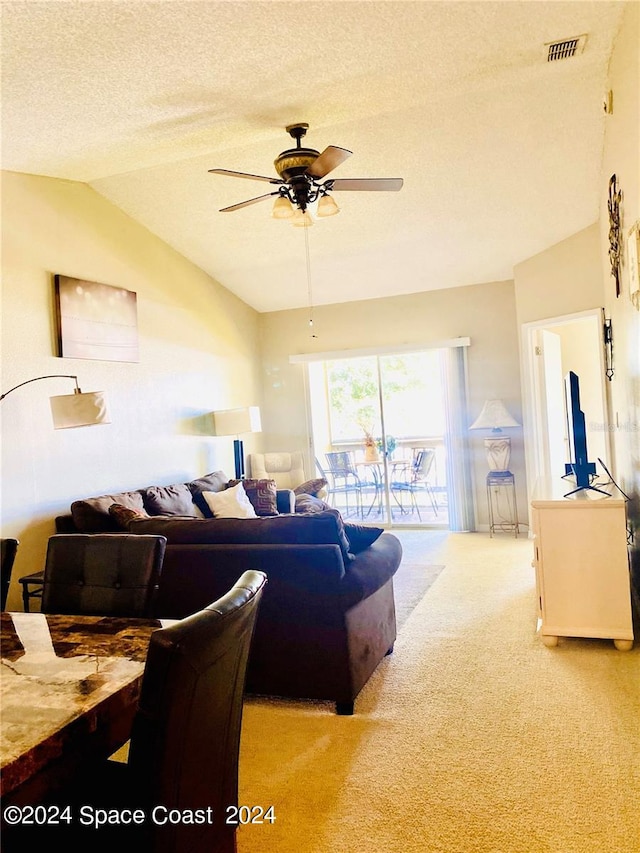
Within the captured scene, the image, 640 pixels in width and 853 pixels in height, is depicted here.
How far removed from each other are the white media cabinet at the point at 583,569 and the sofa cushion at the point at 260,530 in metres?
1.20

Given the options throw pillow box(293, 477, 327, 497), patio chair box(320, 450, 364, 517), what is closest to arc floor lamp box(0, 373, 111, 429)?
throw pillow box(293, 477, 327, 497)

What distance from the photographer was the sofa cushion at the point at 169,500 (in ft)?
14.8

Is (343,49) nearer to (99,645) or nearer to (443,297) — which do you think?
(99,645)

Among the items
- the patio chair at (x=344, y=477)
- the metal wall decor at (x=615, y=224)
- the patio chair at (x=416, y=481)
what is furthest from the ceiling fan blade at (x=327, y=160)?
the patio chair at (x=344, y=477)

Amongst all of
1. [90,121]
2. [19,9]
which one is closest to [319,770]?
[19,9]

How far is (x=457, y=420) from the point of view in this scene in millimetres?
6598

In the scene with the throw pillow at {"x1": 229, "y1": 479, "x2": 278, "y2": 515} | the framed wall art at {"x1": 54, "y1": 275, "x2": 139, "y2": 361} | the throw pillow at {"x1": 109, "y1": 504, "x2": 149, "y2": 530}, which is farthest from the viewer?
the throw pillow at {"x1": 229, "y1": 479, "x2": 278, "y2": 515}

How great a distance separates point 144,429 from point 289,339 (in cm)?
282

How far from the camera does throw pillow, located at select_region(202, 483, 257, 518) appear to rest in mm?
5035

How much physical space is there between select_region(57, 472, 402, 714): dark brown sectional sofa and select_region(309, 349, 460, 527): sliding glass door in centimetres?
418

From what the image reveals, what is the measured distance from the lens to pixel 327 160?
2.98 m

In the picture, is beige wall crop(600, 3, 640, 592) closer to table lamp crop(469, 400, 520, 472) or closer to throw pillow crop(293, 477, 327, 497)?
table lamp crop(469, 400, 520, 472)

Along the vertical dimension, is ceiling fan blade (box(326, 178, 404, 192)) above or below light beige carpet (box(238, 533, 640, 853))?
above

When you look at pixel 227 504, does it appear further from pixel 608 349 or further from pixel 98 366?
pixel 608 349
